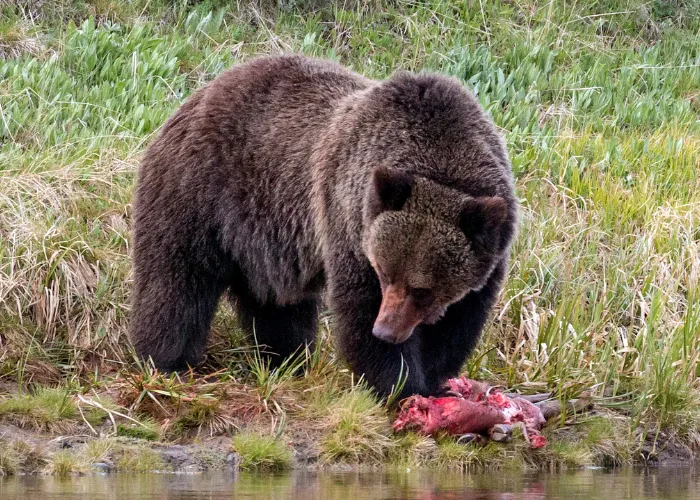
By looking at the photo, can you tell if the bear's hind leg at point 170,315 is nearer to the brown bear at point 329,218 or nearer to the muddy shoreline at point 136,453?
the brown bear at point 329,218

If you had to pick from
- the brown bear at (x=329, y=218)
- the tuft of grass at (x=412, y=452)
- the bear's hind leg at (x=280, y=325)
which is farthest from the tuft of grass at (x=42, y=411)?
the tuft of grass at (x=412, y=452)

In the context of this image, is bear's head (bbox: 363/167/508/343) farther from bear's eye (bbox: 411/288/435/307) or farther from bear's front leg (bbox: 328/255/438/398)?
bear's front leg (bbox: 328/255/438/398)

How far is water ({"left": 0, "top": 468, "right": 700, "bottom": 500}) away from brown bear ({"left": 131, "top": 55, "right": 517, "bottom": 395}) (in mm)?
904

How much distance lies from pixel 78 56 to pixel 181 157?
416 cm

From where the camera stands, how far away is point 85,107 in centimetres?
1048

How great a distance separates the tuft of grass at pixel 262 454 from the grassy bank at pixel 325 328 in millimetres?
20

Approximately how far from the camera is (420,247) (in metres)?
6.44

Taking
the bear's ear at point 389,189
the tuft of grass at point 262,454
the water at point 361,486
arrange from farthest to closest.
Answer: the tuft of grass at point 262,454 < the bear's ear at point 389,189 < the water at point 361,486

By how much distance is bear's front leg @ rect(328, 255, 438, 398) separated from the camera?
6816mm

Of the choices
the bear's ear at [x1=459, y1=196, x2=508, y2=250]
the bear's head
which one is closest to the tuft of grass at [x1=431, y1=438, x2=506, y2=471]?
the bear's head

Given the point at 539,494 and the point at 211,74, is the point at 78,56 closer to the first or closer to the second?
the point at 211,74

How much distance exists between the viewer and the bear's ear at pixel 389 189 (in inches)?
249

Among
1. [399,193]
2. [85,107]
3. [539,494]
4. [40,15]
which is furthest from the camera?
[40,15]

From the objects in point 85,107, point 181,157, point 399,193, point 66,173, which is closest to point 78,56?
point 85,107
